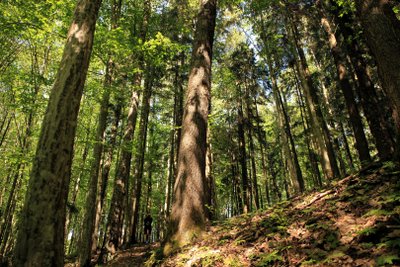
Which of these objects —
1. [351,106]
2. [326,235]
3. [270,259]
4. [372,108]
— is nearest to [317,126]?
[351,106]

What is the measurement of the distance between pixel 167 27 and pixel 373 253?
1617cm

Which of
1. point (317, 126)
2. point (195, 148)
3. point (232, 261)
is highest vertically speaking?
point (317, 126)

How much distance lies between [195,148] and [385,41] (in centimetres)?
408

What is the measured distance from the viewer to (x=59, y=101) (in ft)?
13.3

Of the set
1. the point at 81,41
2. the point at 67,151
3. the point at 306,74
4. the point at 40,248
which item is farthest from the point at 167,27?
the point at 40,248

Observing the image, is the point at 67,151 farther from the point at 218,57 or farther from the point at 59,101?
the point at 218,57

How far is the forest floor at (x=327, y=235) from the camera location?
2.97 m

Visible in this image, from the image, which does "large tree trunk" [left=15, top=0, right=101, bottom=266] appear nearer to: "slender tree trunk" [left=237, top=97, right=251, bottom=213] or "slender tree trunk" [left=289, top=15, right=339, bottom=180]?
"slender tree trunk" [left=289, top=15, right=339, bottom=180]

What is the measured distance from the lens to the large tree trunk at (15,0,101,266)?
3.41m

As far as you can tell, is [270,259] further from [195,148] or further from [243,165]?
[243,165]

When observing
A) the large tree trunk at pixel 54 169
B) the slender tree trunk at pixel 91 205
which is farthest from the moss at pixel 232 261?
the slender tree trunk at pixel 91 205

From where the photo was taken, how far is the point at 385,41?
13.8 ft

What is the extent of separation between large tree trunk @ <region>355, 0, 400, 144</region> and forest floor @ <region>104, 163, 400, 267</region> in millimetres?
1268

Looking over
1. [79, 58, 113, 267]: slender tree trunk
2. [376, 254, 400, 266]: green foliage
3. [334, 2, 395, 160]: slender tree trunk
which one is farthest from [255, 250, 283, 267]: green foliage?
[79, 58, 113, 267]: slender tree trunk
